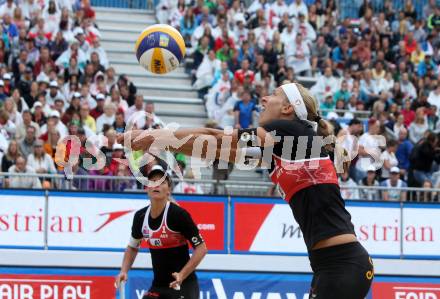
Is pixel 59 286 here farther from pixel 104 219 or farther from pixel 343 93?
pixel 343 93

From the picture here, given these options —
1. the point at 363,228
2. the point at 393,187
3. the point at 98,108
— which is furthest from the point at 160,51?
the point at 98,108

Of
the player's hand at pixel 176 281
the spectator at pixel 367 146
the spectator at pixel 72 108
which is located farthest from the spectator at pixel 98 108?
the player's hand at pixel 176 281

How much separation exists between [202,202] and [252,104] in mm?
5362

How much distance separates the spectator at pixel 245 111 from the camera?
17.8 meters

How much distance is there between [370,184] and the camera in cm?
1554

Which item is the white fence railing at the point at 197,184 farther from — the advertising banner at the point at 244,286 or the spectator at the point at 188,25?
the spectator at the point at 188,25

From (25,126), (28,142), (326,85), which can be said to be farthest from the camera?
(326,85)

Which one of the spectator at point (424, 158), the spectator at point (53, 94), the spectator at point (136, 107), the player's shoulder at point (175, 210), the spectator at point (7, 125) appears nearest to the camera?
the player's shoulder at point (175, 210)

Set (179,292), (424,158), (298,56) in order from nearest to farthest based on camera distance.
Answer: (179,292) < (424,158) < (298,56)

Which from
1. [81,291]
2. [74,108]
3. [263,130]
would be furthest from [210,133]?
[74,108]

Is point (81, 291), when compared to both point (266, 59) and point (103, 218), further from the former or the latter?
point (266, 59)

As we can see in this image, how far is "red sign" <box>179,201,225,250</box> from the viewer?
12930 millimetres

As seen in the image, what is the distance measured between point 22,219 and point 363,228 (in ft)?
15.1

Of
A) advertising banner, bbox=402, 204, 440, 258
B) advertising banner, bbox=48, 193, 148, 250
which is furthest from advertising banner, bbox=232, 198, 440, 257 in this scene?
advertising banner, bbox=48, 193, 148, 250
